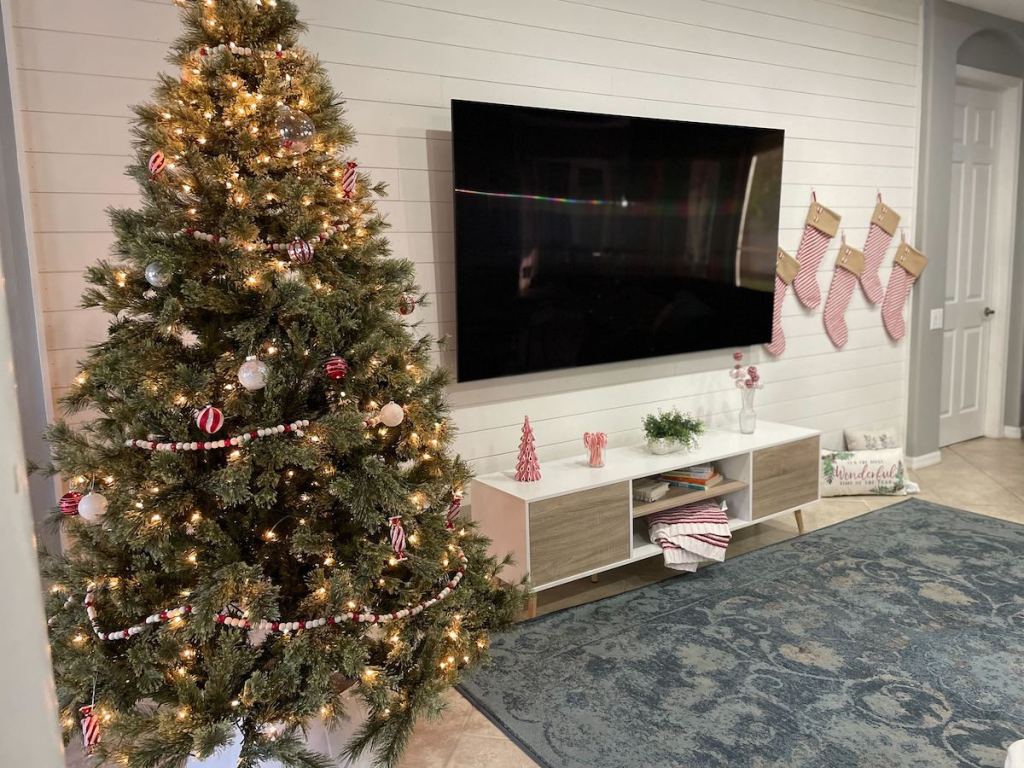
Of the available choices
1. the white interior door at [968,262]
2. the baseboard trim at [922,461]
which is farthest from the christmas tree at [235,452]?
the white interior door at [968,262]

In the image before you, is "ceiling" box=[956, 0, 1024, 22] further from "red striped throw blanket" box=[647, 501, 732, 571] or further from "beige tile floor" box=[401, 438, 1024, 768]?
"red striped throw blanket" box=[647, 501, 732, 571]

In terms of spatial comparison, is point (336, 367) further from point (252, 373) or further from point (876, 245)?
point (876, 245)

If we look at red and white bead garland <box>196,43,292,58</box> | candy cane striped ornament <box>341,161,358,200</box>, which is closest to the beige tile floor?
candy cane striped ornament <box>341,161,358,200</box>

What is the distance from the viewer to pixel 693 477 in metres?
3.53

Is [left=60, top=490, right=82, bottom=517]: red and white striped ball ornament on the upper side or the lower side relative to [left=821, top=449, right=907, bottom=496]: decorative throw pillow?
upper

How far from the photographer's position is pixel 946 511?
4176 millimetres

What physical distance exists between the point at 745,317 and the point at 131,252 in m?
3.03

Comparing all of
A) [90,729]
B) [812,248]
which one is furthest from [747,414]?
[90,729]

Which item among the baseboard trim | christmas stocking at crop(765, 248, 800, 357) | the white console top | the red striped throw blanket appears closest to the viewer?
the white console top

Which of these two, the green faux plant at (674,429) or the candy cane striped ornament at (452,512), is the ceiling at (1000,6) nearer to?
the green faux plant at (674,429)

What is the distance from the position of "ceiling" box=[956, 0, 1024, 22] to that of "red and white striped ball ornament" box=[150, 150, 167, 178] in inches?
191

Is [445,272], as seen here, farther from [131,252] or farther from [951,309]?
[951,309]

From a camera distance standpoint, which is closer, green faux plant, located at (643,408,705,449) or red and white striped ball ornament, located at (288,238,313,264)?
red and white striped ball ornament, located at (288,238,313,264)

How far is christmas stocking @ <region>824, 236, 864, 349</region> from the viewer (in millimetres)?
4590
